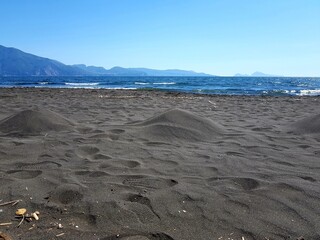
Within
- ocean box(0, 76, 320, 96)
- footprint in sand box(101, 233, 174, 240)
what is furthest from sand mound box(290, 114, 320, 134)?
ocean box(0, 76, 320, 96)

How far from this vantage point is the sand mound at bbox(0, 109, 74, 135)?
18.7 feet

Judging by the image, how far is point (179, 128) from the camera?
5.59m

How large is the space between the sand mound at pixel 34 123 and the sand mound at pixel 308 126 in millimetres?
4617

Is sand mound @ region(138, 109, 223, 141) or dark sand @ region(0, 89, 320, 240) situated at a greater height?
sand mound @ region(138, 109, 223, 141)

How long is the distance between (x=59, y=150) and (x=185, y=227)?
2.76 meters

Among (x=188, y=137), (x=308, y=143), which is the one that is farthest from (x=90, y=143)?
(x=308, y=143)

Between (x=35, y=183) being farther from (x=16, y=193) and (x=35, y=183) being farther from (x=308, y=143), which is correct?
(x=308, y=143)

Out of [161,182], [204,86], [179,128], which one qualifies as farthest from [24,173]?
[204,86]

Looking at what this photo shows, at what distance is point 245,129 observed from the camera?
6223 mm

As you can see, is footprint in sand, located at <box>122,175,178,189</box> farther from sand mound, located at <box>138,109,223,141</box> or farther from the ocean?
the ocean

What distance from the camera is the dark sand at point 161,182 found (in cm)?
228

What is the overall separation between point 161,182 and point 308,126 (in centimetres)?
410

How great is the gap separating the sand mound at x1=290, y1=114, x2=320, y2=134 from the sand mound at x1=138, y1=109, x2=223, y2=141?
1.57m

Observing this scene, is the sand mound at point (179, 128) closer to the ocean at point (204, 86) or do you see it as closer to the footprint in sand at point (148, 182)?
the footprint in sand at point (148, 182)
